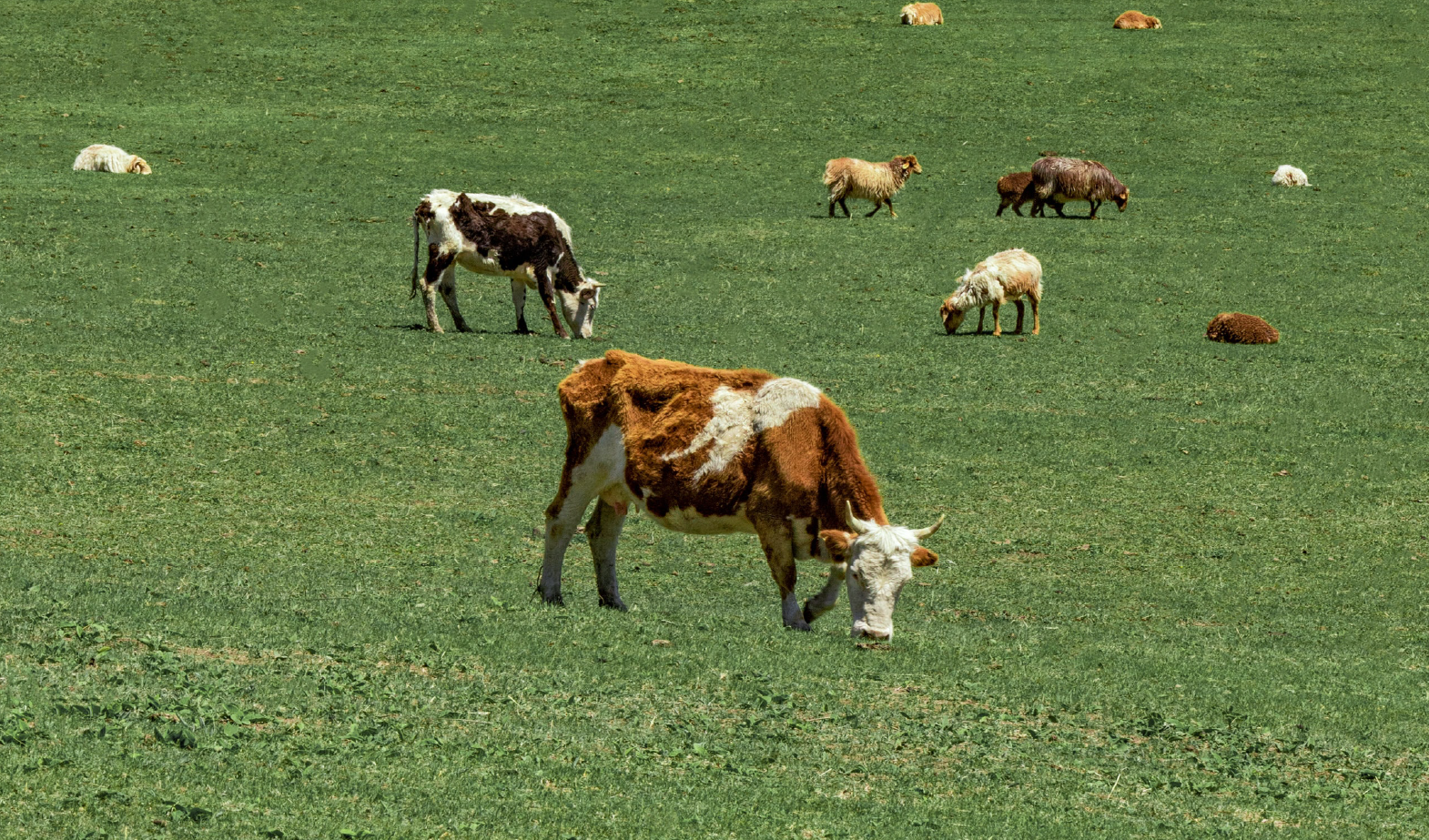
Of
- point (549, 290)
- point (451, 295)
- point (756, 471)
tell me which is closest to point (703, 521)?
point (756, 471)

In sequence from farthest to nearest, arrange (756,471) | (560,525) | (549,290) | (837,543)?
(549,290), (560,525), (756,471), (837,543)

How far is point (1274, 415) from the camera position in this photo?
2672 centimetres

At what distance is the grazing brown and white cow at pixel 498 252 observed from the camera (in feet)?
99.6

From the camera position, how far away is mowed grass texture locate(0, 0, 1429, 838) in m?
10.3

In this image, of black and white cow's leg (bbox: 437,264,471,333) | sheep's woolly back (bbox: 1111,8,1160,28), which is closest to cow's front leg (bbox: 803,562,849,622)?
black and white cow's leg (bbox: 437,264,471,333)

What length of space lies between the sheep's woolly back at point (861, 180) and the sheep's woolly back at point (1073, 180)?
387 centimetres

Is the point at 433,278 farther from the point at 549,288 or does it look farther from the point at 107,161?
the point at 107,161

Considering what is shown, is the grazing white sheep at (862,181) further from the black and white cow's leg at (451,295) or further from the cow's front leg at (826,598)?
the cow's front leg at (826,598)

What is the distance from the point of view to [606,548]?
15430mm

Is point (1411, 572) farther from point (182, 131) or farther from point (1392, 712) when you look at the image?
point (182, 131)

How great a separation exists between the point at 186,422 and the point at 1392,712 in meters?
16.6

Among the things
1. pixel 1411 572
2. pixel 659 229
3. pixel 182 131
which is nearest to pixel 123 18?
pixel 182 131

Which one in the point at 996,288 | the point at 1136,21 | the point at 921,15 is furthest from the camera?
the point at 921,15

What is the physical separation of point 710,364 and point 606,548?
12327 mm
